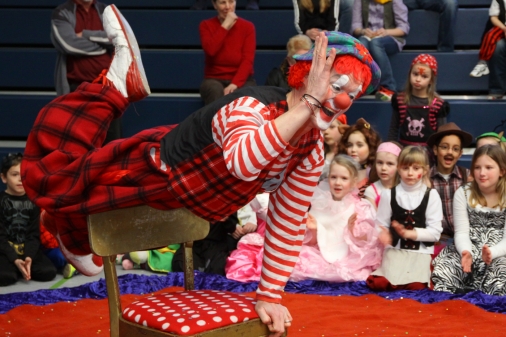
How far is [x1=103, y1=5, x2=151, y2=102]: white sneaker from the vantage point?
2.59m

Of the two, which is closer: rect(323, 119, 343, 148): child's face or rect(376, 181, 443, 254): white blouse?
rect(376, 181, 443, 254): white blouse

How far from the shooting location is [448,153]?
4473mm

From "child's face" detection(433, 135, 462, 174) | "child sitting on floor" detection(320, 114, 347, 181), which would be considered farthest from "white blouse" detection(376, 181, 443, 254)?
"child sitting on floor" detection(320, 114, 347, 181)

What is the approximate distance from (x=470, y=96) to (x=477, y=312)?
300cm

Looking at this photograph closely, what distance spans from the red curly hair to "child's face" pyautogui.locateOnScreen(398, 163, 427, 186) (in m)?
2.11

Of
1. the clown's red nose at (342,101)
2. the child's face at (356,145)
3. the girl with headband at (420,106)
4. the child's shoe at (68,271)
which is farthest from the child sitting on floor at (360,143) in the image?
the clown's red nose at (342,101)

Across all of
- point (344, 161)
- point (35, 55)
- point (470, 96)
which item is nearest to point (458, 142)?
point (344, 161)

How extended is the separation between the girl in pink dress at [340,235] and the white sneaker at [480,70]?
2.13m

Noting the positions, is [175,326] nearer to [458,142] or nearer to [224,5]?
[458,142]

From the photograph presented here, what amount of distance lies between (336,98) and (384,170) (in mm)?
2549

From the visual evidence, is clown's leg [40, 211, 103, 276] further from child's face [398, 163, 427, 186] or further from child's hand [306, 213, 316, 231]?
child's face [398, 163, 427, 186]

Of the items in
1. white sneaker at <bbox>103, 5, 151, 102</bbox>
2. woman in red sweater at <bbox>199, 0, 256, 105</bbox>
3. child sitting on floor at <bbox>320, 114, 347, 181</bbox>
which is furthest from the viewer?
woman in red sweater at <bbox>199, 0, 256, 105</bbox>

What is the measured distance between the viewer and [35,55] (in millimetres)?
6289

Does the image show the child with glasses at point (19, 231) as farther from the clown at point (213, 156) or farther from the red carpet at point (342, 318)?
the clown at point (213, 156)
